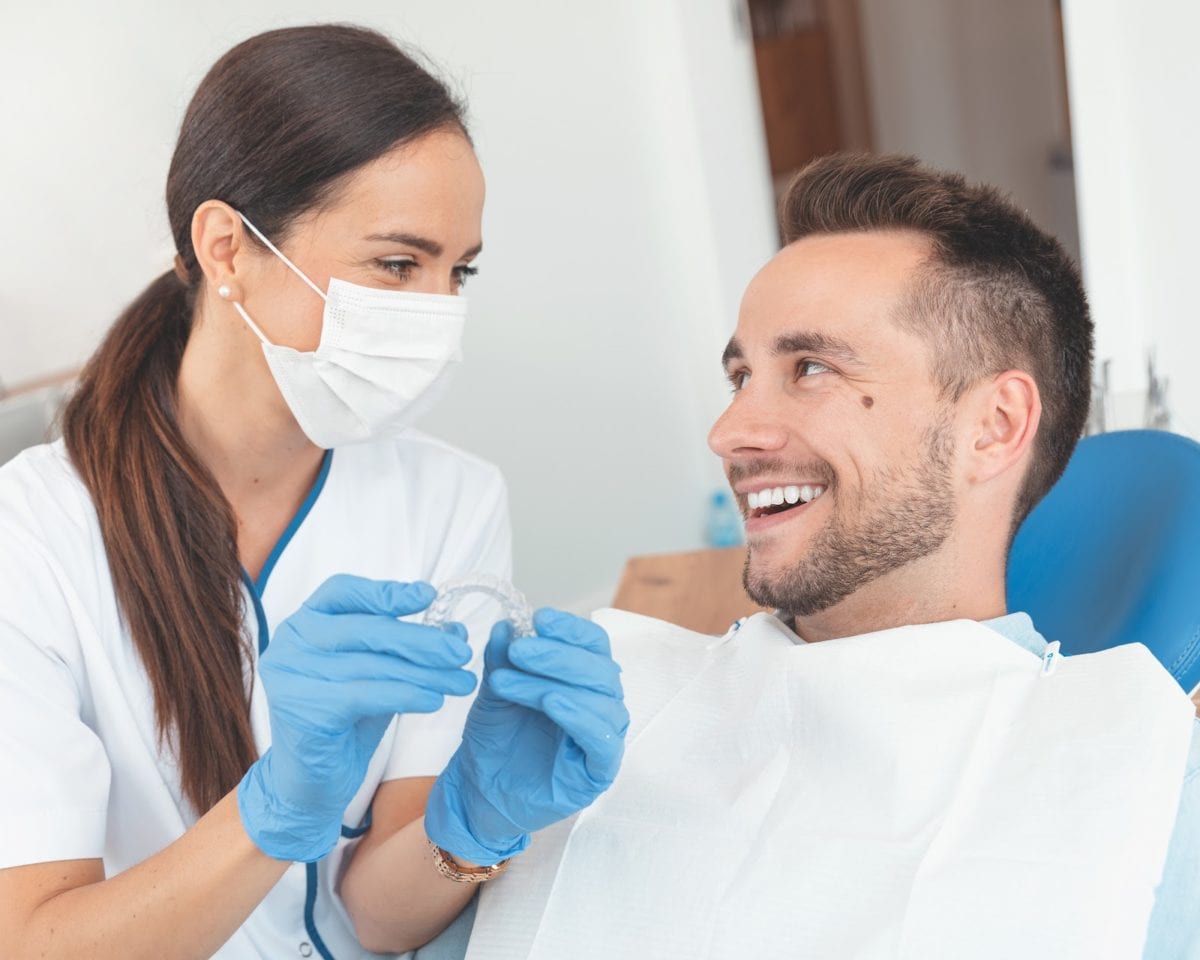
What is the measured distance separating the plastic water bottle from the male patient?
2104 millimetres

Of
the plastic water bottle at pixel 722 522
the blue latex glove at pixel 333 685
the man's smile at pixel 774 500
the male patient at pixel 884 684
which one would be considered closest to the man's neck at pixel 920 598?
the male patient at pixel 884 684

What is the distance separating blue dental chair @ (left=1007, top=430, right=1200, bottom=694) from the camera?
1.26 meters

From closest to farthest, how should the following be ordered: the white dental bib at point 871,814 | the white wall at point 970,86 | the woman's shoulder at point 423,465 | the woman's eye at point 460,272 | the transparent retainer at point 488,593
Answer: the white dental bib at point 871,814 < the transparent retainer at point 488,593 < the woman's eye at point 460,272 < the woman's shoulder at point 423,465 < the white wall at point 970,86

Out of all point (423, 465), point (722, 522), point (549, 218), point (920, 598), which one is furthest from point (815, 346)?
point (722, 522)

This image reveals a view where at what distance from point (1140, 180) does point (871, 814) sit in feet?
7.11

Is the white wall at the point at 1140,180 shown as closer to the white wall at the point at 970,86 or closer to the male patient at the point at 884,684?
the male patient at the point at 884,684

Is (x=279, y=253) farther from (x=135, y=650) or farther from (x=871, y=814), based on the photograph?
(x=871, y=814)

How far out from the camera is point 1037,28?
5.72 m

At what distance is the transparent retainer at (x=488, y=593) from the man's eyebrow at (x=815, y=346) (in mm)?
395

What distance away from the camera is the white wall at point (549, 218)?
8.18ft

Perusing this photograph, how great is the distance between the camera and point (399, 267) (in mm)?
1403

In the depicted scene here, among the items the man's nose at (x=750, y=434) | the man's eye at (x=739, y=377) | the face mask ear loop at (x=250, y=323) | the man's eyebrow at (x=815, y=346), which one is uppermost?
the face mask ear loop at (x=250, y=323)

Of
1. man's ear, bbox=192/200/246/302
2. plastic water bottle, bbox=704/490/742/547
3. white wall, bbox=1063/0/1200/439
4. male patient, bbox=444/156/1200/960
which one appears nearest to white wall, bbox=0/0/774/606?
plastic water bottle, bbox=704/490/742/547

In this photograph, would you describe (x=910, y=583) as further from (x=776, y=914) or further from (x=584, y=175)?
(x=584, y=175)
